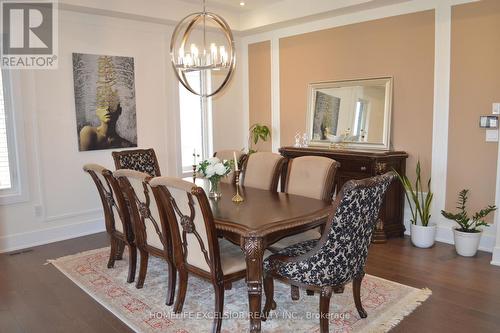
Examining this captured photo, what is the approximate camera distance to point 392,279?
346 centimetres

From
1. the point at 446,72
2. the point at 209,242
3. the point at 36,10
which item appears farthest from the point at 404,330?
the point at 36,10

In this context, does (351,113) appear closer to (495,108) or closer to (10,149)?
(495,108)

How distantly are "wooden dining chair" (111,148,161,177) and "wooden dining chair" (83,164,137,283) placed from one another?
95 centimetres

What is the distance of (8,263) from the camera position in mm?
3990

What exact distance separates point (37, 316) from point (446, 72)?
434 cm

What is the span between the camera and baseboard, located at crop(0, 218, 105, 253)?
441 centimetres

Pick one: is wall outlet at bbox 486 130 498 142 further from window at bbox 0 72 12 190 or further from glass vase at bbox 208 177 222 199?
window at bbox 0 72 12 190

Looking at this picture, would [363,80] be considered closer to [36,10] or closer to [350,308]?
[350,308]

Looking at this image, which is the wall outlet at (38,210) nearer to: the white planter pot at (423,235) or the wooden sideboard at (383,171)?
the wooden sideboard at (383,171)

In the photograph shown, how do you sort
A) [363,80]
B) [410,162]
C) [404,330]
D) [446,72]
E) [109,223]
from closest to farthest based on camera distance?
[404,330]
[109,223]
[446,72]
[410,162]
[363,80]

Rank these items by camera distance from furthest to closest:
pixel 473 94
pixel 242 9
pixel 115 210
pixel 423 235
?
pixel 242 9 → pixel 423 235 → pixel 473 94 → pixel 115 210

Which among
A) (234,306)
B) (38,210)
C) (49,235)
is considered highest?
(38,210)

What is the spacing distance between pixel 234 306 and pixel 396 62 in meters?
3.31

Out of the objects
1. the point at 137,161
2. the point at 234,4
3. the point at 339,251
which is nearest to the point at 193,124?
the point at 137,161
